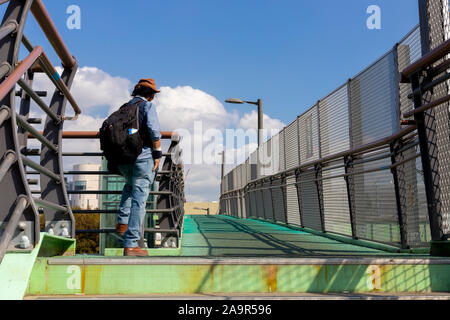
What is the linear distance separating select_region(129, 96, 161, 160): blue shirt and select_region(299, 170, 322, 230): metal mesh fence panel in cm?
446

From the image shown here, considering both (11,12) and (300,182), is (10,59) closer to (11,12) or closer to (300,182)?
A: (11,12)

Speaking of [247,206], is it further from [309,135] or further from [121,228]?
[121,228]

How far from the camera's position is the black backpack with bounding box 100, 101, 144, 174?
149 inches

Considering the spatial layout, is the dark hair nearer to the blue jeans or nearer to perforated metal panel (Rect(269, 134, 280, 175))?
the blue jeans

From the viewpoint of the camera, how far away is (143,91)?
4180mm

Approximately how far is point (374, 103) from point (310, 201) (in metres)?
2.38

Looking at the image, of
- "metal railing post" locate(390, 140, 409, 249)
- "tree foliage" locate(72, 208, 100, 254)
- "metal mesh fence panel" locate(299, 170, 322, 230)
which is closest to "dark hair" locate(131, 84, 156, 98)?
"metal railing post" locate(390, 140, 409, 249)

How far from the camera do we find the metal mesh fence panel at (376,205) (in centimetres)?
537

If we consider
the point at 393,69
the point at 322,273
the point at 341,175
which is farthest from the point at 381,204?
the point at 322,273

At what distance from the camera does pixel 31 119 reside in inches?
139

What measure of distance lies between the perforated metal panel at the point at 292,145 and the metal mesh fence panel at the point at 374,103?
4.08 m

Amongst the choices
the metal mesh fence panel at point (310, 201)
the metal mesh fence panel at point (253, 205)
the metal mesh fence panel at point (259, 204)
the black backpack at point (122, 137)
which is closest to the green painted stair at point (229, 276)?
the black backpack at point (122, 137)

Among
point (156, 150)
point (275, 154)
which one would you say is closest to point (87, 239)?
point (275, 154)

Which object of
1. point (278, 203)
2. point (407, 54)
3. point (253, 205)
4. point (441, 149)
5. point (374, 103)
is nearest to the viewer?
point (441, 149)
